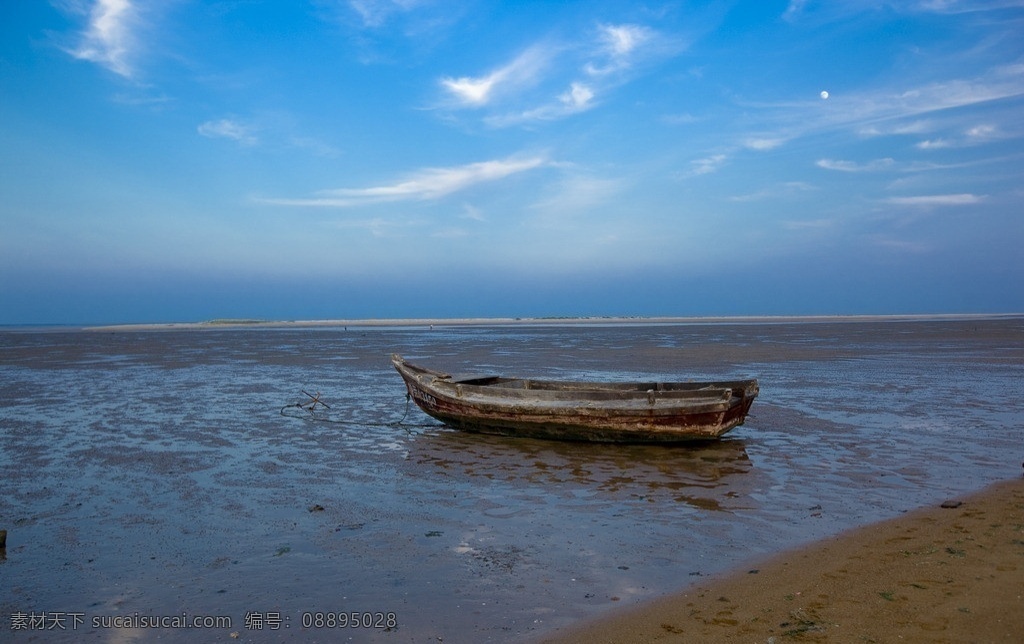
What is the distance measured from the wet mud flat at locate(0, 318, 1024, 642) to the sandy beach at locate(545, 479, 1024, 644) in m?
0.38

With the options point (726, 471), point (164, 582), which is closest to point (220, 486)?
point (164, 582)

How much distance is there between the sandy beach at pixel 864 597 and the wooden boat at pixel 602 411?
16.1ft

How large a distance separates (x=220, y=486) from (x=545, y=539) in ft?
16.8

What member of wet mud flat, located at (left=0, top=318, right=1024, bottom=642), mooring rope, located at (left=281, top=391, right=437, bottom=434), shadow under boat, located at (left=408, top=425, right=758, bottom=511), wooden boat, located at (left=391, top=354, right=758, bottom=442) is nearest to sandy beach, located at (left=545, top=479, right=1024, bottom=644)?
wet mud flat, located at (left=0, top=318, right=1024, bottom=642)

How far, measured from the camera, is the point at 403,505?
27.7 feet

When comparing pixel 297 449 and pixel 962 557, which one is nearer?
pixel 962 557

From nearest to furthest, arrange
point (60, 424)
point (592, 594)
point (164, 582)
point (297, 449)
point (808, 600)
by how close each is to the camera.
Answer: point (808, 600) → point (592, 594) → point (164, 582) → point (297, 449) → point (60, 424)

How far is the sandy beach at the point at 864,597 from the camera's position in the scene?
15.2 feet

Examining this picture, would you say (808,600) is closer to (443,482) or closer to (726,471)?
(726,471)

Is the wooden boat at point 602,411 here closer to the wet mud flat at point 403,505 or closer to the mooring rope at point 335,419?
the wet mud flat at point 403,505

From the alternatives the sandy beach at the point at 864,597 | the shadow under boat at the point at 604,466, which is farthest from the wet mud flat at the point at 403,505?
the sandy beach at the point at 864,597

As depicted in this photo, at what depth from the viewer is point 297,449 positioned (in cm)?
1205

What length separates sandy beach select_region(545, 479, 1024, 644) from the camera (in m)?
4.62

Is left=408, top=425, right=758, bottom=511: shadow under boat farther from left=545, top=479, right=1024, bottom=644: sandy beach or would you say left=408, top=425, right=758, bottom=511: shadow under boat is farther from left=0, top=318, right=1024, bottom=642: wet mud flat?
left=545, top=479, right=1024, bottom=644: sandy beach
